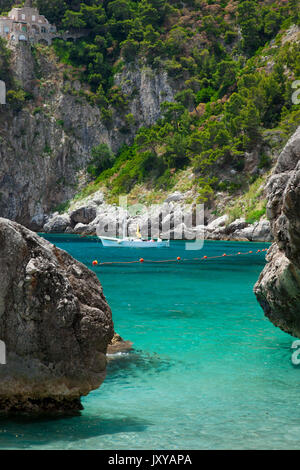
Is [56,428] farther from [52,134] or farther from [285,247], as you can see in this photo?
[52,134]

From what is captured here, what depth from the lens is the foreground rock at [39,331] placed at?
678 cm

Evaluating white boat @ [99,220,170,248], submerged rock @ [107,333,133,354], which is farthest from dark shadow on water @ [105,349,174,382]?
white boat @ [99,220,170,248]

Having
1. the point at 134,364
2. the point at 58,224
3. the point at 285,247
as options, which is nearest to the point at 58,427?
the point at 134,364

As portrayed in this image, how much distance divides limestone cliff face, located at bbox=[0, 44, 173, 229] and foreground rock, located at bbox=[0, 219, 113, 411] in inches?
3786

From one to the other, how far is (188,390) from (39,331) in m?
3.83

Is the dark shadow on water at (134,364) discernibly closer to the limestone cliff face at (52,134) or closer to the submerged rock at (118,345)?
the submerged rock at (118,345)

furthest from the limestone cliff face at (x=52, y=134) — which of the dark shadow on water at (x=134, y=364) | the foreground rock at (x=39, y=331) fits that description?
the foreground rock at (x=39, y=331)

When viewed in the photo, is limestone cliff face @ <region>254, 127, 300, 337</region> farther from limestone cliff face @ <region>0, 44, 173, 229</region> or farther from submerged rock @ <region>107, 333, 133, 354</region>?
limestone cliff face @ <region>0, 44, 173, 229</region>

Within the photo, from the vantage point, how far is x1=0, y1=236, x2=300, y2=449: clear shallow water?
22.5 feet

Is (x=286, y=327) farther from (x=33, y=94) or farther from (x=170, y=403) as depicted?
(x=33, y=94)

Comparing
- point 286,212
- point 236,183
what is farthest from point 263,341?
point 236,183

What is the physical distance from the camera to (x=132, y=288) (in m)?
24.9

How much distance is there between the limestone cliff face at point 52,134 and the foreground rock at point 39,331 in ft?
315

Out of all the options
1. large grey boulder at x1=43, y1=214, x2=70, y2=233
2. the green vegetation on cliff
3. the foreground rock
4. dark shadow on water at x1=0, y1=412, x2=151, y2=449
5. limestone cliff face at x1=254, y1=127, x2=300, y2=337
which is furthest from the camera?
large grey boulder at x1=43, y1=214, x2=70, y2=233
